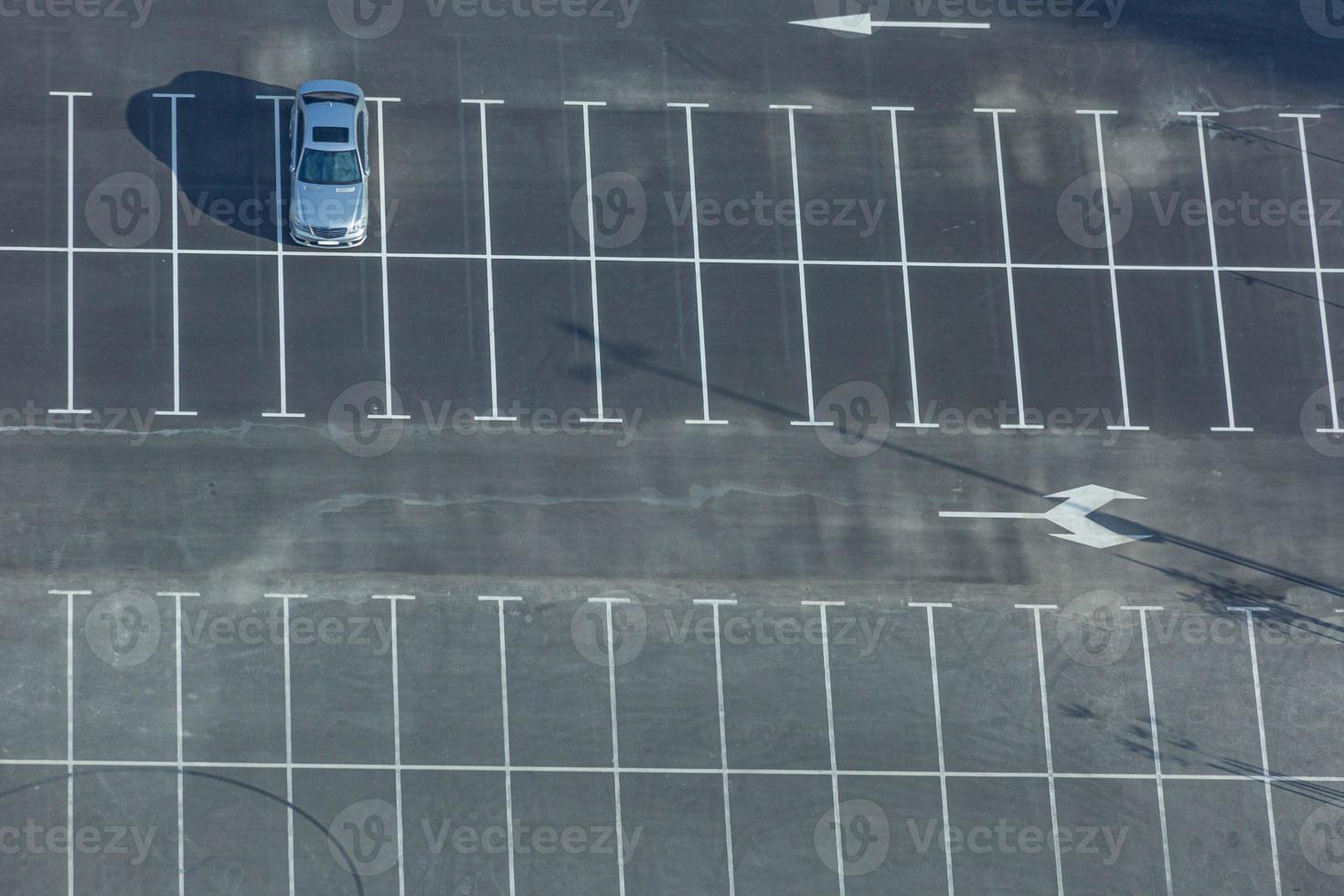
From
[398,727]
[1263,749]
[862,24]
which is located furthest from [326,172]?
[1263,749]

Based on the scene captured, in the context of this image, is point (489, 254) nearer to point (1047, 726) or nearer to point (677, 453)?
point (677, 453)

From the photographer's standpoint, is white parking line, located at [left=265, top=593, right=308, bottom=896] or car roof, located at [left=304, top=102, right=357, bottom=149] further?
car roof, located at [left=304, top=102, right=357, bottom=149]

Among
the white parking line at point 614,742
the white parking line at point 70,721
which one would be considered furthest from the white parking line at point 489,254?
the white parking line at point 70,721

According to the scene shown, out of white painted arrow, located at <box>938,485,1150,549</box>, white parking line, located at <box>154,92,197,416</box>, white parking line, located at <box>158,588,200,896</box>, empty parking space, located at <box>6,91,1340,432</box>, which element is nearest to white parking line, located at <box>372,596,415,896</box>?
white parking line, located at <box>158,588,200,896</box>

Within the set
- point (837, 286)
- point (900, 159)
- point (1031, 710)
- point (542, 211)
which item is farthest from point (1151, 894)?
point (542, 211)

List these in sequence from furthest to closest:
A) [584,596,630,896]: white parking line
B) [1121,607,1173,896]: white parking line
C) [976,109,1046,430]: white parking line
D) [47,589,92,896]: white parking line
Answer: [976,109,1046,430]: white parking line, [1121,607,1173,896]: white parking line, [584,596,630,896]: white parking line, [47,589,92,896]: white parking line

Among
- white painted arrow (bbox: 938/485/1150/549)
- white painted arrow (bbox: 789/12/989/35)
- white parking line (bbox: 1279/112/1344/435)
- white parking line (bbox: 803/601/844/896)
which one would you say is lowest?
white parking line (bbox: 803/601/844/896)

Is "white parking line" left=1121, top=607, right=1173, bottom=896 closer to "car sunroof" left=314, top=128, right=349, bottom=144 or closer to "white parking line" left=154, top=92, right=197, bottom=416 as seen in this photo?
"car sunroof" left=314, top=128, right=349, bottom=144
